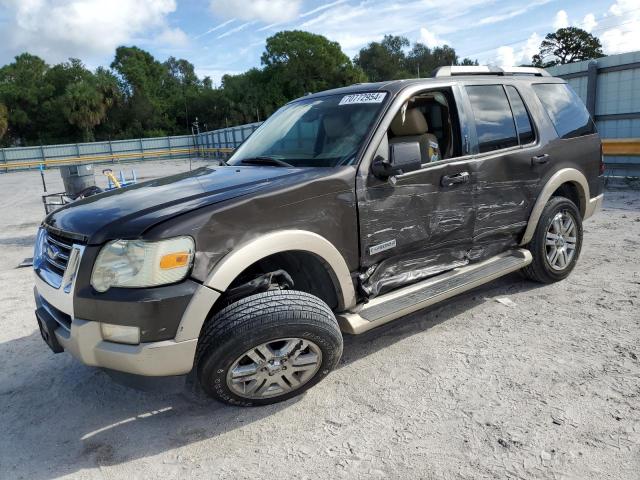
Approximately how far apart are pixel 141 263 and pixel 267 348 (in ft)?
2.76

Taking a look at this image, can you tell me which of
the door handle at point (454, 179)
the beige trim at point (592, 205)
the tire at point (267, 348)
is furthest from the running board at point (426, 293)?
the beige trim at point (592, 205)

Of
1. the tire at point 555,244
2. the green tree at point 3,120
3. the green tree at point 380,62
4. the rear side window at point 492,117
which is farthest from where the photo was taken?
the green tree at point 380,62

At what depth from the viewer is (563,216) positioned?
4688mm

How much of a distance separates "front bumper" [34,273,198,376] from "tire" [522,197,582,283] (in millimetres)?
3221

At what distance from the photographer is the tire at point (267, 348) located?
2.69m

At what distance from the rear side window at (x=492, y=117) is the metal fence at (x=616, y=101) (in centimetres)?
711

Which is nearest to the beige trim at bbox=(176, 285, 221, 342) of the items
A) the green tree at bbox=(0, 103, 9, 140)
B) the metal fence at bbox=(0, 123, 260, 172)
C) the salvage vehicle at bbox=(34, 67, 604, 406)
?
the salvage vehicle at bbox=(34, 67, 604, 406)

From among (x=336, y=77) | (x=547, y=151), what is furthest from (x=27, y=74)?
(x=547, y=151)

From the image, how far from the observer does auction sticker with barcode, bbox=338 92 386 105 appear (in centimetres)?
356

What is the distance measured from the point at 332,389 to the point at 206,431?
0.81 metres

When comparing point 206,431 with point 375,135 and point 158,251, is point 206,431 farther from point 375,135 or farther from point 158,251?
point 375,135

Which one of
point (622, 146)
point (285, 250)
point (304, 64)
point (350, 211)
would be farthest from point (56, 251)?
point (304, 64)

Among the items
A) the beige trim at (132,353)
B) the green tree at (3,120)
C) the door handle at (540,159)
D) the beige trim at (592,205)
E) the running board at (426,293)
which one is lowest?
the running board at (426,293)

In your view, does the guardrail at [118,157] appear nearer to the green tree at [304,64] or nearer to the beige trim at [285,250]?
the green tree at [304,64]
